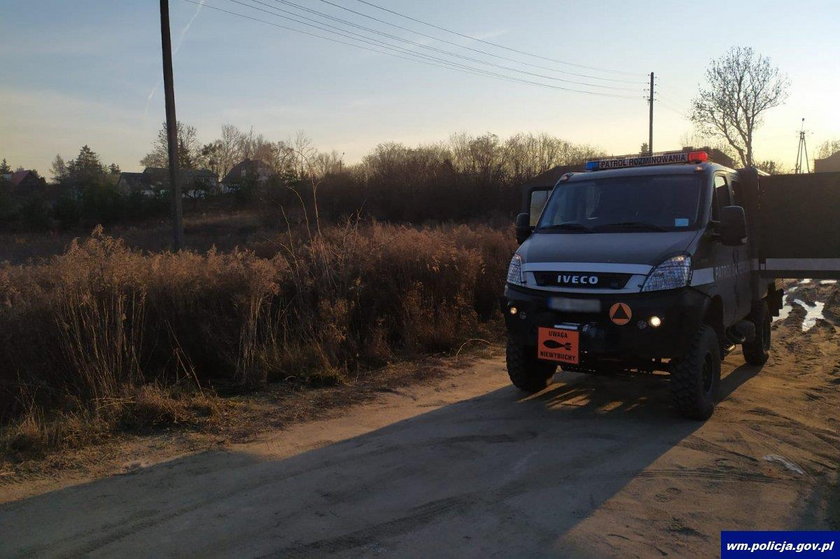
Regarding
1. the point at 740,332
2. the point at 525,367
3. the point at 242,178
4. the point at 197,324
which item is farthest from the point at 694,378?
the point at 242,178

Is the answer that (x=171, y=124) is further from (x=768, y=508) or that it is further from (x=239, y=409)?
(x=768, y=508)

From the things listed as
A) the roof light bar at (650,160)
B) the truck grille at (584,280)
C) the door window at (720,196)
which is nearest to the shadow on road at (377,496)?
the truck grille at (584,280)

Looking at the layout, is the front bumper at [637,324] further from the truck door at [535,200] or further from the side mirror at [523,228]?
the truck door at [535,200]

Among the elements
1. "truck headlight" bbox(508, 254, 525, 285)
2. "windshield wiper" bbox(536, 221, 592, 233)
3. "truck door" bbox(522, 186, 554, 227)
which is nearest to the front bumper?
"truck headlight" bbox(508, 254, 525, 285)

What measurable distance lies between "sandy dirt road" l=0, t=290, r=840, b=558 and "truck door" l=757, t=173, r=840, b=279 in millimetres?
2104

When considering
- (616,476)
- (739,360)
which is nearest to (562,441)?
(616,476)

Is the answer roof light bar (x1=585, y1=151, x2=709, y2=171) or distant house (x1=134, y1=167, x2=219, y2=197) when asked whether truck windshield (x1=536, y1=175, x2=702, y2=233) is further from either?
distant house (x1=134, y1=167, x2=219, y2=197)

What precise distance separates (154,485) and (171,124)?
12384 mm

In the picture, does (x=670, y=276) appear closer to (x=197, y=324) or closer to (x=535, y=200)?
(x=535, y=200)

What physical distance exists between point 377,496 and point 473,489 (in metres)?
0.71

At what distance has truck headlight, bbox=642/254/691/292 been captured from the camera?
19.0 feet

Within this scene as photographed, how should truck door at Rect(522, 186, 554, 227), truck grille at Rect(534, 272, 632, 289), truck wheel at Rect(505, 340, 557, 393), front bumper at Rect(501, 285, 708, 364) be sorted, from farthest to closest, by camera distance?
1. truck door at Rect(522, 186, 554, 227)
2. truck wheel at Rect(505, 340, 557, 393)
3. truck grille at Rect(534, 272, 632, 289)
4. front bumper at Rect(501, 285, 708, 364)

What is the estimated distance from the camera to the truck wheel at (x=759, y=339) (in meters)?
8.45

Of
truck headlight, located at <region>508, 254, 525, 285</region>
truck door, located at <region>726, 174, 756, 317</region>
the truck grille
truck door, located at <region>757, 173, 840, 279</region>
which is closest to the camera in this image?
the truck grille
